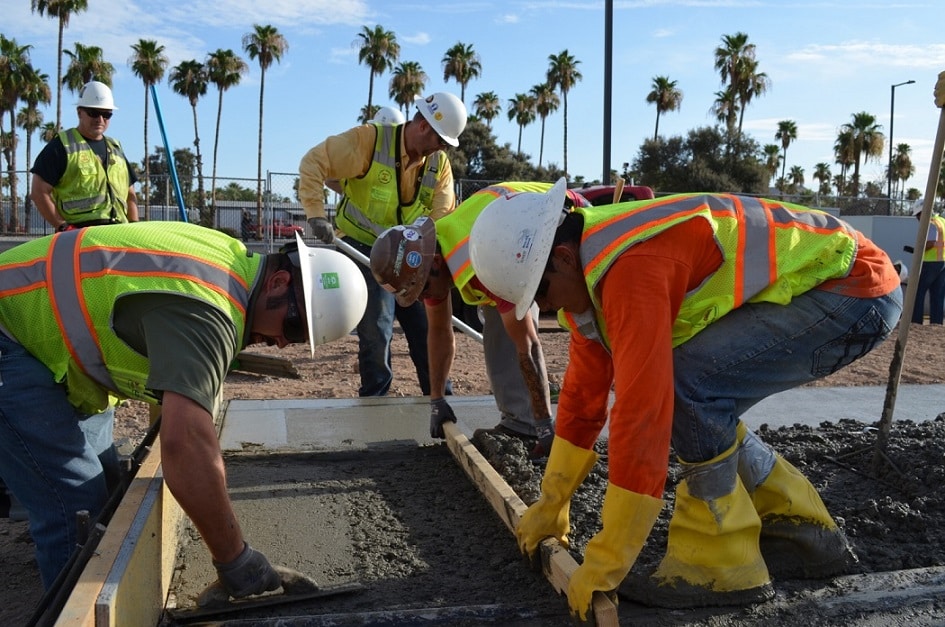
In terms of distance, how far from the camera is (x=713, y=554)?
8.48ft

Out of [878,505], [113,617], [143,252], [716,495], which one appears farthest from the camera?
[878,505]

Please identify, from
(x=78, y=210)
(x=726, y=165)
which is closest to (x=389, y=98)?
(x=726, y=165)

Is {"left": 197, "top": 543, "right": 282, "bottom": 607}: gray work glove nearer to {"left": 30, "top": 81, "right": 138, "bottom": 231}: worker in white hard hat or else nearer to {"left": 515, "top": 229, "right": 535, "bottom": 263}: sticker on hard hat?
{"left": 515, "top": 229, "right": 535, "bottom": 263}: sticker on hard hat

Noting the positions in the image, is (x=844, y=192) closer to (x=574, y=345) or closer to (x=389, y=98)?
(x=389, y=98)

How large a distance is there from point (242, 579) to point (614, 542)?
109 cm

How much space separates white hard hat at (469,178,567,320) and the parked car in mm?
2345

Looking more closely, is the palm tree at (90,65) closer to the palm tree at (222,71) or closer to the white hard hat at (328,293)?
the palm tree at (222,71)

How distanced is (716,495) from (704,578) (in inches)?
10.3

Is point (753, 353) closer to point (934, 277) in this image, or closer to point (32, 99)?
point (934, 277)

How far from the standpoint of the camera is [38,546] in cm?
271

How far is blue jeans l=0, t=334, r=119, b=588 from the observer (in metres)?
2.55

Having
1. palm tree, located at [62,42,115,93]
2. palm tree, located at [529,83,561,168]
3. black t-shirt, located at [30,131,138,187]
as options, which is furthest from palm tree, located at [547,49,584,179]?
black t-shirt, located at [30,131,138,187]

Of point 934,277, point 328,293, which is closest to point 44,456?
point 328,293

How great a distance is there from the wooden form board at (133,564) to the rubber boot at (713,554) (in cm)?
144
